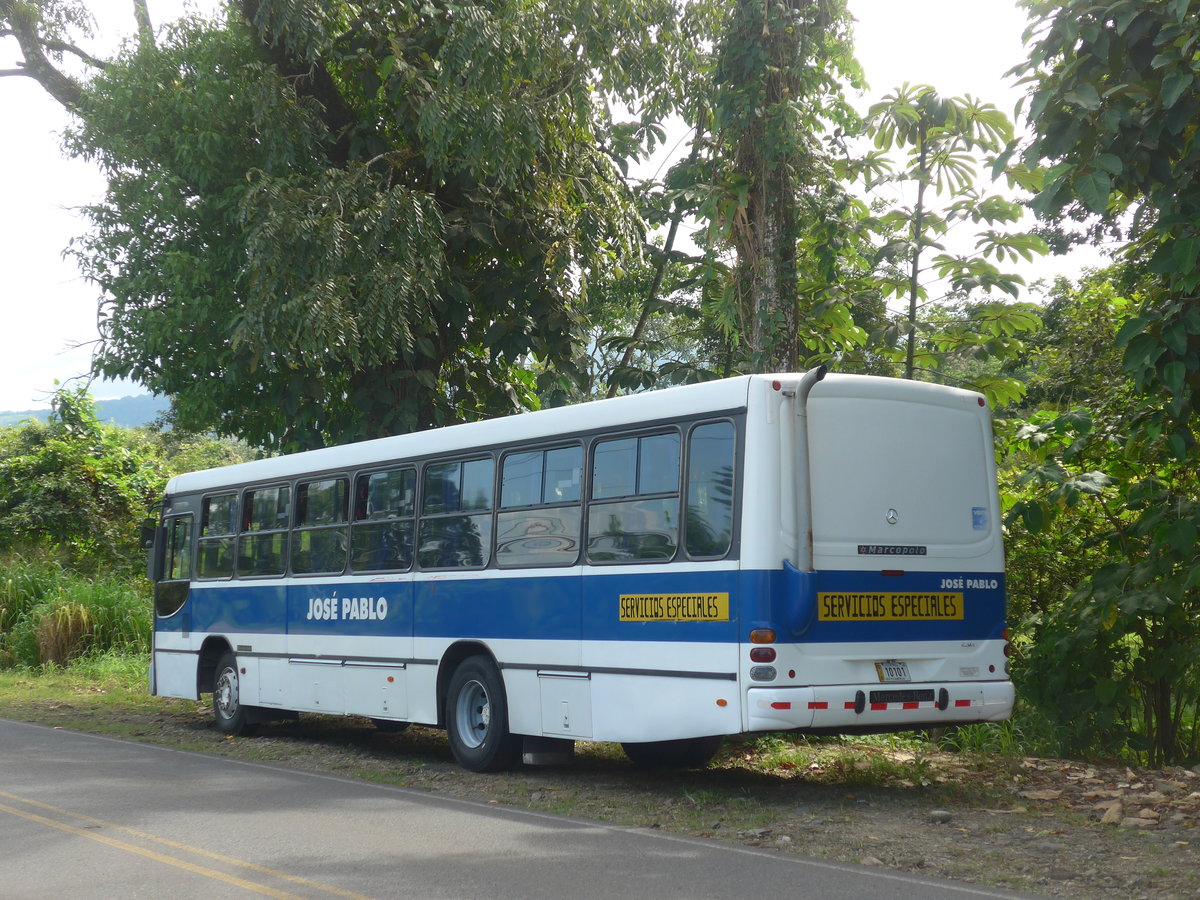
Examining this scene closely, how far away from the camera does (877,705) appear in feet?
29.6

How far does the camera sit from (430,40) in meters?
16.5

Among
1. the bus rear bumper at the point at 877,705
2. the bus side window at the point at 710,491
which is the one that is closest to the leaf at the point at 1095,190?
the bus side window at the point at 710,491

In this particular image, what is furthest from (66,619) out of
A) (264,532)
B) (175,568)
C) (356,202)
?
(356,202)

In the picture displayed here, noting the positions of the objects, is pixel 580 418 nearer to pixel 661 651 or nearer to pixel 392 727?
pixel 661 651

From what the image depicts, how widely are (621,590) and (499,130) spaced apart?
689 centimetres

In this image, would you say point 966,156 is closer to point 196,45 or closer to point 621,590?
point 621,590

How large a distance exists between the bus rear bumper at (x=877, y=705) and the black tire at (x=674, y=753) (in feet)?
7.61

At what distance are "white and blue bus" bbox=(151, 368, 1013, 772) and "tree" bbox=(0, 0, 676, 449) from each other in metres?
3.75

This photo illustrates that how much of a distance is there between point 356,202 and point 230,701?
19.1 ft

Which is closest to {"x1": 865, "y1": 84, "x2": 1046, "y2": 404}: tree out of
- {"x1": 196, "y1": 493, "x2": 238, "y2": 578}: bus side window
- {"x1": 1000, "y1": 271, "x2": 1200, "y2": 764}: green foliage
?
{"x1": 1000, "y1": 271, "x2": 1200, "y2": 764}: green foliage

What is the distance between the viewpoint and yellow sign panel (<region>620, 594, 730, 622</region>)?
352 inches

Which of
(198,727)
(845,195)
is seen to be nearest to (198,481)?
(198,727)

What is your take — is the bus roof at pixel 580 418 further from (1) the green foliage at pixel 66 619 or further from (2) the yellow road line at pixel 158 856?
(1) the green foliage at pixel 66 619

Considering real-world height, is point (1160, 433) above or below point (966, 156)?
below
